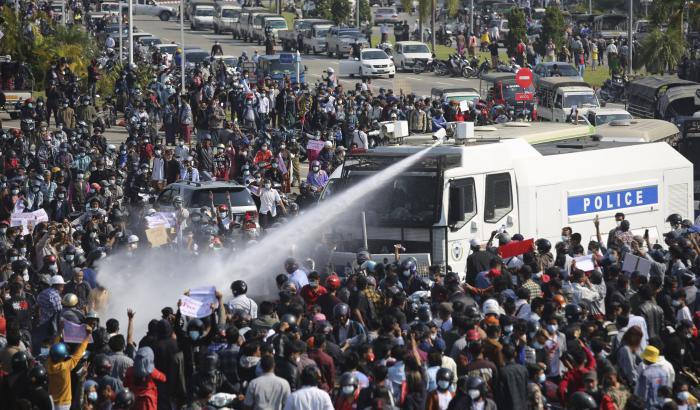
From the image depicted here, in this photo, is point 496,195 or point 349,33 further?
point 349,33

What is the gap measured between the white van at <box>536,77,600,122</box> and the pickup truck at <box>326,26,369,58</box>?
20.9 m

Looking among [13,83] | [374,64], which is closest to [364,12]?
[374,64]

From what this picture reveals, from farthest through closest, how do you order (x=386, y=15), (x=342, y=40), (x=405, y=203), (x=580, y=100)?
(x=386, y=15) < (x=342, y=40) < (x=580, y=100) < (x=405, y=203)

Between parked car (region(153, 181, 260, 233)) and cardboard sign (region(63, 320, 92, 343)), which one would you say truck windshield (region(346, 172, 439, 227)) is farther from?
cardboard sign (region(63, 320, 92, 343))

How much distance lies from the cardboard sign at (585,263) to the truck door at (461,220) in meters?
2.21

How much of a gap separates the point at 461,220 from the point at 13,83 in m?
26.7

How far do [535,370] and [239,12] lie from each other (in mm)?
61737

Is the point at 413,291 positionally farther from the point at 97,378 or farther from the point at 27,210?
the point at 27,210

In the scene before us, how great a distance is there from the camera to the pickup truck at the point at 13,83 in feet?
134

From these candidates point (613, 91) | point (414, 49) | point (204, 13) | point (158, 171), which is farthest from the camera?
point (204, 13)

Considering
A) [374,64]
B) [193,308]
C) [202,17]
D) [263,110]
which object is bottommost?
[193,308]

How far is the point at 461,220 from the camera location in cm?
1952

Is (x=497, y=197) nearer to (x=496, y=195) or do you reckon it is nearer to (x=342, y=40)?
(x=496, y=195)

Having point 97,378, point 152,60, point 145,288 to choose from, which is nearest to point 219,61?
point 152,60
